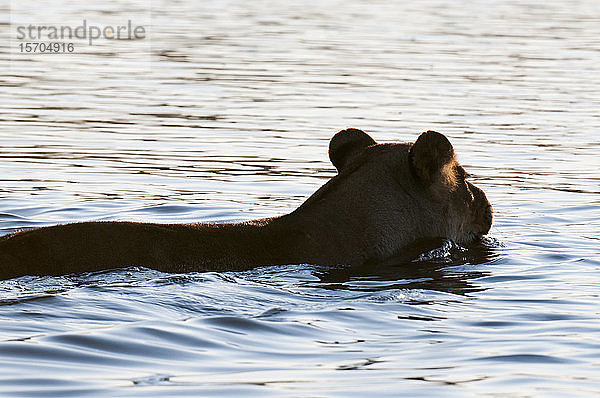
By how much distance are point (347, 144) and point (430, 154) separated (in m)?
0.89

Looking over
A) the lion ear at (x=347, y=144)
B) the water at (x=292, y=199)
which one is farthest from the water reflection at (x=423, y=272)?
the lion ear at (x=347, y=144)

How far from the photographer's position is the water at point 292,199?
7266 mm

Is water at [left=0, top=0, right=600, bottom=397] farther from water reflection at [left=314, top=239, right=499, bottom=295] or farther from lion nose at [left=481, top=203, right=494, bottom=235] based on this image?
lion nose at [left=481, top=203, right=494, bottom=235]

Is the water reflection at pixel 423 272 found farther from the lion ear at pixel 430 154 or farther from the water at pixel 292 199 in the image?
the lion ear at pixel 430 154

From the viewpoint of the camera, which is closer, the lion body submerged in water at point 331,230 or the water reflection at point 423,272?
the lion body submerged in water at point 331,230

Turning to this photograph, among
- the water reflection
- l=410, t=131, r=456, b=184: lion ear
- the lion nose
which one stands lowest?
the water reflection

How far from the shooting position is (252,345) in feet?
25.3

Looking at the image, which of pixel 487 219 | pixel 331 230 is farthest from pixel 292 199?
pixel 331 230

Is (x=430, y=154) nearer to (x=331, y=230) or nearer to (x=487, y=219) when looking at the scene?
(x=331, y=230)

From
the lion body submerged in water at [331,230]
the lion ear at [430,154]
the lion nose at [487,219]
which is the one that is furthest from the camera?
the lion nose at [487,219]

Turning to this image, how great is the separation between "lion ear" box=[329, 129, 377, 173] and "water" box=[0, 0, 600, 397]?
1089 millimetres

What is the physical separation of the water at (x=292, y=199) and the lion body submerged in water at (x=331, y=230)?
0.40 ft

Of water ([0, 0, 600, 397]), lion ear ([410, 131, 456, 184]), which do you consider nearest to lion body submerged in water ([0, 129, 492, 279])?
lion ear ([410, 131, 456, 184])

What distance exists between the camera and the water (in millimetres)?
7266
